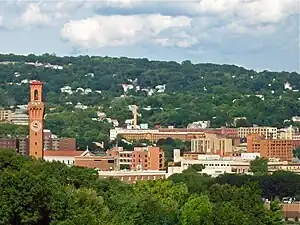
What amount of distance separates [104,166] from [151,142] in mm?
42805

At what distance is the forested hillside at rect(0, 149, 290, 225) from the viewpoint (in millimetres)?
42219

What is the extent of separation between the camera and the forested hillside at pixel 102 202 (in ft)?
139

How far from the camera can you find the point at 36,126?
93.2m

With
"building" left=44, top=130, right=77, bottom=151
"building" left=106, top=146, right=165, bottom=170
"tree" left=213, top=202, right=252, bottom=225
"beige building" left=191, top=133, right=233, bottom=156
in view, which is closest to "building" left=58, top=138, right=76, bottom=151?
"building" left=44, top=130, right=77, bottom=151

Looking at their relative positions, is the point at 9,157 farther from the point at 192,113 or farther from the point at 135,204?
the point at 192,113

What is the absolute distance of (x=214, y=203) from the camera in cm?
5828

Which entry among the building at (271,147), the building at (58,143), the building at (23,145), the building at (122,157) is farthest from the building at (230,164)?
the building at (23,145)

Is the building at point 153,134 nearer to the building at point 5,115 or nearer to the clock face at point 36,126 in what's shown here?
the building at point 5,115

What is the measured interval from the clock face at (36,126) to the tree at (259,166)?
29.8m

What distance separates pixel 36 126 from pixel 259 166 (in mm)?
34117

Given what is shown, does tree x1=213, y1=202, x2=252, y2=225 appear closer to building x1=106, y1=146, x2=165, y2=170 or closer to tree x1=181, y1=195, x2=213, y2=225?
tree x1=181, y1=195, x2=213, y2=225

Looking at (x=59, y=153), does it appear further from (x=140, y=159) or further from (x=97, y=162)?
(x=140, y=159)

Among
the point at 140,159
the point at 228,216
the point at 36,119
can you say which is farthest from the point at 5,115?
the point at 228,216

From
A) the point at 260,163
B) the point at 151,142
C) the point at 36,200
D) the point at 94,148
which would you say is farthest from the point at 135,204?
the point at 151,142
